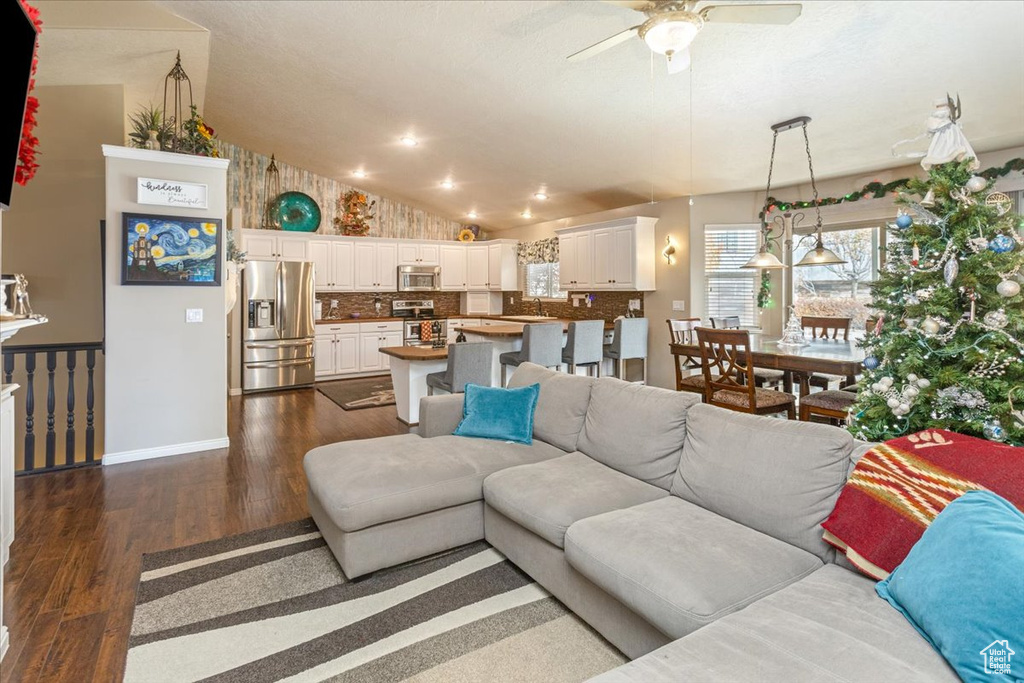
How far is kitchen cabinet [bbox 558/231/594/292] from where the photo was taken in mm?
7172

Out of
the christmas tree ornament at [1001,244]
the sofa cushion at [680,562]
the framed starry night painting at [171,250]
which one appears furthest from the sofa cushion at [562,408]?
the framed starry night painting at [171,250]

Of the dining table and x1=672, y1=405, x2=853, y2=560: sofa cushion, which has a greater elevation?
the dining table

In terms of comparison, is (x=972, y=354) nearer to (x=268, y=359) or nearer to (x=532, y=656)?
(x=532, y=656)

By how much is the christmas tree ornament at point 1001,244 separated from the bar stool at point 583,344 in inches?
156

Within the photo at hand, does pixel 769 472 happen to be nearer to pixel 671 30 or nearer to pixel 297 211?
pixel 671 30

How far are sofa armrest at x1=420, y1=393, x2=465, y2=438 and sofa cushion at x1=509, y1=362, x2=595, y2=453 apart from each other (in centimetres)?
51

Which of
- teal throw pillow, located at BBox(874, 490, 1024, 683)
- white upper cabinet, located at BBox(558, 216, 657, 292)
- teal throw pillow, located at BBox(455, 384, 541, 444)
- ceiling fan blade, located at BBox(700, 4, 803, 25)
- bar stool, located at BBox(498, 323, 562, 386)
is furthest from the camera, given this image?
white upper cabinet, located at BBox(558, 216, 657, 292)

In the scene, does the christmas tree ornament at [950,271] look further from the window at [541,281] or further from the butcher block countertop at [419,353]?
the window at [541,281]

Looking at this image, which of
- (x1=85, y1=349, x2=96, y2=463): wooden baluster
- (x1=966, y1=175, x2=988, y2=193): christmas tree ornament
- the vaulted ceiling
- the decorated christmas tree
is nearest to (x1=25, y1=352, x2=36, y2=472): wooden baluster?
(x1=85, y1=349, x2=96, y2=463): wooden baluster

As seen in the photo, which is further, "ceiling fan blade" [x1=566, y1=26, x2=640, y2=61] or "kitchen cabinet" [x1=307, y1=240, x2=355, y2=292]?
"kitchen cabinet" [x1=307, y1=240, x2=355, y2=292]

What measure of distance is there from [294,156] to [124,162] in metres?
3.57

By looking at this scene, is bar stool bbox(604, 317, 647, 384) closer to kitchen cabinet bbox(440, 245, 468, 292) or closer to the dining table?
the dining table

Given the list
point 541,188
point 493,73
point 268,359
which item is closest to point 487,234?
point 541,188

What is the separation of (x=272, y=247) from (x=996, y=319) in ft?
24.7
